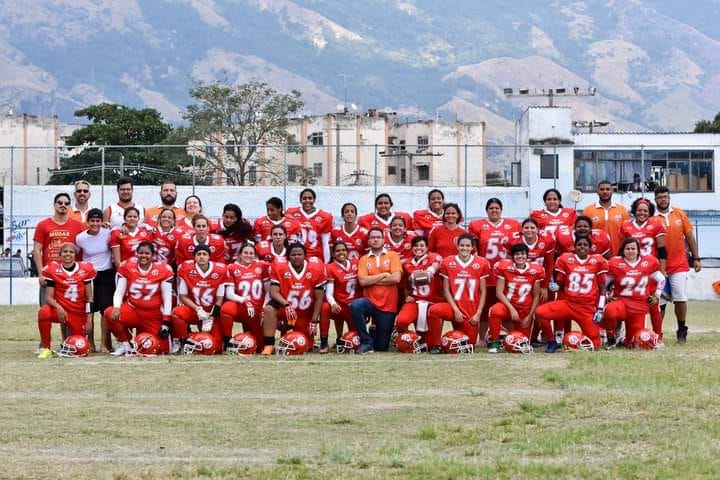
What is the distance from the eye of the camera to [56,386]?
11578 mm

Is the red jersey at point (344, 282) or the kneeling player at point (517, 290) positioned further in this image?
the red jersey at point (344, 282)

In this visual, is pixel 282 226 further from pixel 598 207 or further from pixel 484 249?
pixel 598 207

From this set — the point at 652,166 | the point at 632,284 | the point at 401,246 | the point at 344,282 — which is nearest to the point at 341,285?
the point at 344,282

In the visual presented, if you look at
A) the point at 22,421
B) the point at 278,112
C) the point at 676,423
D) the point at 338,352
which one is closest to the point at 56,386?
the point at 22,421

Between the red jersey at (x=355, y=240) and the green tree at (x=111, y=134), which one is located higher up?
the green tree at (x=111, y=134)

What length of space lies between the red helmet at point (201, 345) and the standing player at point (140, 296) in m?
0.31

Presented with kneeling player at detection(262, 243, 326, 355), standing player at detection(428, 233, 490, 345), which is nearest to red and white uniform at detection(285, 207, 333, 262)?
kneeling player at detection(262, 243, 326, 355)

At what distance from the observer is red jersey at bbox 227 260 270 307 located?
14.8 meters

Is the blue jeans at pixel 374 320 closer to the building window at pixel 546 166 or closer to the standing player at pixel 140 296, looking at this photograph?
the standing player at pixel 140 296

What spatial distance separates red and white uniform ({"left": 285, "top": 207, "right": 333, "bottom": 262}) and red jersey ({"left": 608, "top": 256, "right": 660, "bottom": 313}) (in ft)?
10.7

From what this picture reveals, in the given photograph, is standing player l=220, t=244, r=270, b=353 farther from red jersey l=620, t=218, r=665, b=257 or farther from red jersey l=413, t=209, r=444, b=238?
red jersey l=620, t=218, r=665, b=257

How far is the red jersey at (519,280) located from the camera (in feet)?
48.7

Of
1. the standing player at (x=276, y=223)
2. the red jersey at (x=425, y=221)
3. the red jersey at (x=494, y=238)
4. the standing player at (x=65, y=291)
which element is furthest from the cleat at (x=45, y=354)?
the red jersey at (x=494, y=238)

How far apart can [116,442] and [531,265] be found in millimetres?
7209
